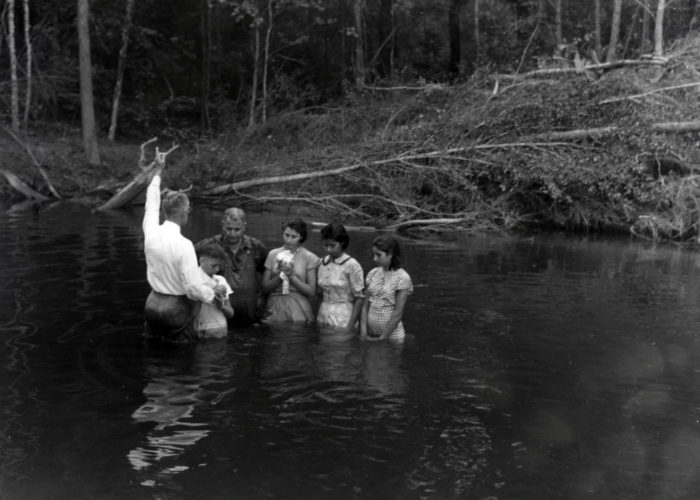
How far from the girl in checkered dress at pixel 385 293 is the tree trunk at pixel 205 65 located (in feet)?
90.7

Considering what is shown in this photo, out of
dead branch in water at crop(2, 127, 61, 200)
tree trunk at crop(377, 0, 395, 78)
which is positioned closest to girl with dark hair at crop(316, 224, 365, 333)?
dead branch in water at crop(2, 127, 61, 200)

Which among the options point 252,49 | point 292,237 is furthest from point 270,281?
point 252,49

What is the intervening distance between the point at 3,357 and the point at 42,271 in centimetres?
542

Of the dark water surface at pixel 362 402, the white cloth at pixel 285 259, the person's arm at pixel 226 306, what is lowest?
the dark water surface at pixel 362 402

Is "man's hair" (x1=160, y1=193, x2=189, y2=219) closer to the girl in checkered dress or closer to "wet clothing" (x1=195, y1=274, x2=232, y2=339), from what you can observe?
"wet clothing" (x1=195, y1=274, x2=232, y2=339)

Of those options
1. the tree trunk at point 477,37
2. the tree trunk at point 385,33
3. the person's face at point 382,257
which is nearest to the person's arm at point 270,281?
the person's face at point 382,257

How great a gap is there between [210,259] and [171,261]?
718 millimetres

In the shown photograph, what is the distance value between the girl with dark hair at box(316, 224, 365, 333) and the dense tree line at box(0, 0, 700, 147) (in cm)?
2466

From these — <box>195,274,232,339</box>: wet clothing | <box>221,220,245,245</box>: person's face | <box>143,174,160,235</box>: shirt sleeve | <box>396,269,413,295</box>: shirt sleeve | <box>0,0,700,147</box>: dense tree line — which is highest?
<box>0,0,700,147</box>: dense tree line

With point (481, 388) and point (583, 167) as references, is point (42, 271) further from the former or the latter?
point (583, 167)

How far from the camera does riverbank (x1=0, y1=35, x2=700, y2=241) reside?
21047 millimetres

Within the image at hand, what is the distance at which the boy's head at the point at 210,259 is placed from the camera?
904 centimetres

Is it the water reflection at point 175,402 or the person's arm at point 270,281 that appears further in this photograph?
the person's arm at point 270,281

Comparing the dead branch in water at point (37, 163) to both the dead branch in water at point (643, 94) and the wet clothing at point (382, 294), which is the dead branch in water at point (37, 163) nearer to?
the dead branch in water at point (643, 94)
